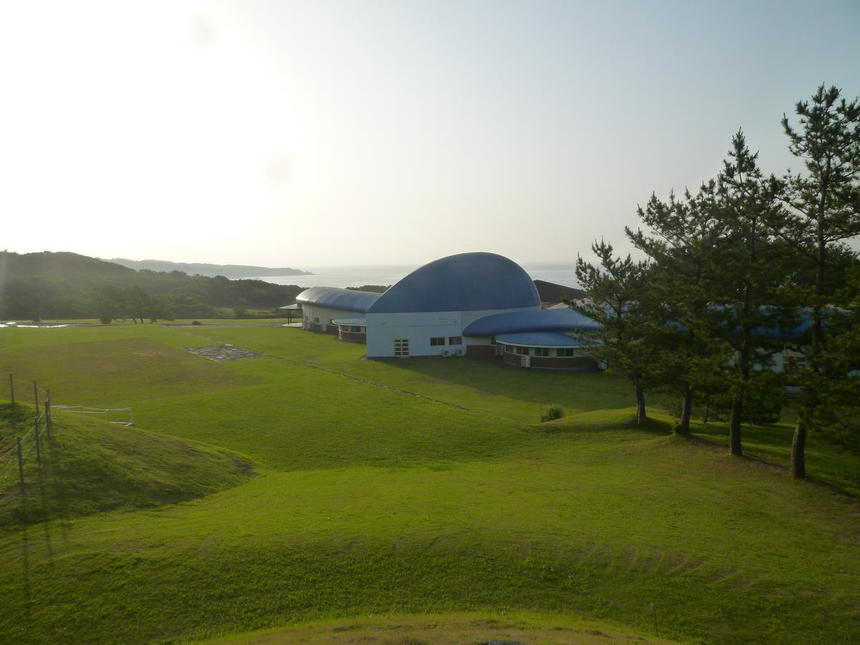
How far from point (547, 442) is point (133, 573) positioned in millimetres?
18433

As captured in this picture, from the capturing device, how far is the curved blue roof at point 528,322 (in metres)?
45.7

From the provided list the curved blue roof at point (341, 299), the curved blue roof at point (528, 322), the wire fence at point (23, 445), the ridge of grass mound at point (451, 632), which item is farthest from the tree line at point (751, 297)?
the curved blue roof at point (341, 299)

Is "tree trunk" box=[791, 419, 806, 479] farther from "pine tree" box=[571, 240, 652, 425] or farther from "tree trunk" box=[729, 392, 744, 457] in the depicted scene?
"pine tree" box=[571, 240, 652, 425]

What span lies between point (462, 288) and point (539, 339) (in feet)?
35.8

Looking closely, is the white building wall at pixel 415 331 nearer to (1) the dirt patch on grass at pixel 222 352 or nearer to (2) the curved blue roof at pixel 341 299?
(1) the dirt patch on grass at pixel 222 352

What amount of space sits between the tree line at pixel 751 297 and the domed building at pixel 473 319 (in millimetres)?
16857

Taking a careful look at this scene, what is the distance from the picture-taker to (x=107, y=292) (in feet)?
268

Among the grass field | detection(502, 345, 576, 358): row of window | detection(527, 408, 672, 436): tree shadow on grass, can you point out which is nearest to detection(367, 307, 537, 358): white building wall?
detection(502, 345, 576, 358): row of window

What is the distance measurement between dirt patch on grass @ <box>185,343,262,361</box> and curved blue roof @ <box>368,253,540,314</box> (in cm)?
1306

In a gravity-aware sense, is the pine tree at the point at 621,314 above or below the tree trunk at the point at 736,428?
above

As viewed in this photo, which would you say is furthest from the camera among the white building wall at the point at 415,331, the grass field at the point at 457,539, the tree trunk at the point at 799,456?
the white building wall at the point at 415,331

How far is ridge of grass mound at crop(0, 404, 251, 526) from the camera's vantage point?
13602mm

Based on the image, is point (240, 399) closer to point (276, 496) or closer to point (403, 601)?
point (276, 496)

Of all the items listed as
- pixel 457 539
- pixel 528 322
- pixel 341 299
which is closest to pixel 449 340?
pixel 528 322
